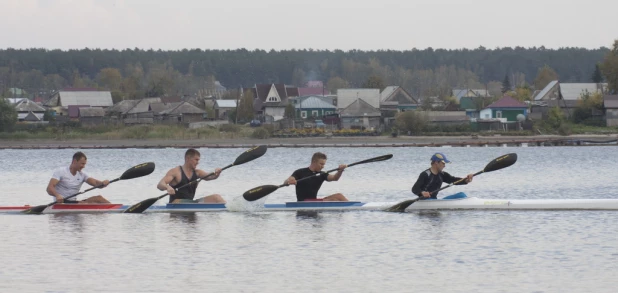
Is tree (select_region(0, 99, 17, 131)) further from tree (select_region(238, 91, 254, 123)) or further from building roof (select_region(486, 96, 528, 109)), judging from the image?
building roof (select_region(486, 96, 528, 109))

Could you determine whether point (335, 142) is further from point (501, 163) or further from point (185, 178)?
point (185, 178)

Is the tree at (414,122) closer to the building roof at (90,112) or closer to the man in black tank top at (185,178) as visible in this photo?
the building roof at (90,112)

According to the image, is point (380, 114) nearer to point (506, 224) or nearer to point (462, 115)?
point (462, 115)

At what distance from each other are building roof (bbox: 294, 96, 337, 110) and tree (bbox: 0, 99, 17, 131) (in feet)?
119

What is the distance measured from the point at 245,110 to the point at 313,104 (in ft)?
26.3

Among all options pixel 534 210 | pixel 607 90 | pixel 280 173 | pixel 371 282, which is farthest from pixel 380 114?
pixel 371 282

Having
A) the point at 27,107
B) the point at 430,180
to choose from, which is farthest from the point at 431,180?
the point at 27,107

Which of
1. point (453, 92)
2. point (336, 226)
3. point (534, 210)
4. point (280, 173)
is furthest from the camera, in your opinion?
point (453, 92)

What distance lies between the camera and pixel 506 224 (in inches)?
976

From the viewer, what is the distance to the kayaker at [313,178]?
2452cm

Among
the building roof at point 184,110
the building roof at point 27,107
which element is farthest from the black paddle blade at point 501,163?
the building roof at point 27,107

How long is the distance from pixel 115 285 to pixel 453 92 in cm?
15230

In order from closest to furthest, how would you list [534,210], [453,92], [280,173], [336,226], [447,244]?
[447,244]
[336,226]
[534,210]
[280,173]
[453,92]

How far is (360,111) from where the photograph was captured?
109 meters
